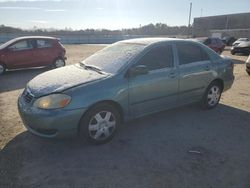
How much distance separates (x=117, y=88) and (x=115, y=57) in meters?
0.90

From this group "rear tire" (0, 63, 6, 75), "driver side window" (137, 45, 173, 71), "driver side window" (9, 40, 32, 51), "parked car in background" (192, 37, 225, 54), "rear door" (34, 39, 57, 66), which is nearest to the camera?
"driver side window" (137, 45, 173, 71)

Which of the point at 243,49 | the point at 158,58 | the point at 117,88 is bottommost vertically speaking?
the point at 243,49

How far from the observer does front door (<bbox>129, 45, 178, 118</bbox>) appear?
4.75m

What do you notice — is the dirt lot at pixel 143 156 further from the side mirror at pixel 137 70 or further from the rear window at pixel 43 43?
the rear window at pixel 43 43

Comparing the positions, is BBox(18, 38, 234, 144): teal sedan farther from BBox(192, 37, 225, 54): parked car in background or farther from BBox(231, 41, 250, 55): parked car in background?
BBox(231, 41, 250, 55): parked car in background

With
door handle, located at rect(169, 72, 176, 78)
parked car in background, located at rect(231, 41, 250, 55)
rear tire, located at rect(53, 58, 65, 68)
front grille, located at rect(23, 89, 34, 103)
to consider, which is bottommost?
parked car in background, located at rect(231, 41, 250, 55)

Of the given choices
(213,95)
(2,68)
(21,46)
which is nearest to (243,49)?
(21,46)

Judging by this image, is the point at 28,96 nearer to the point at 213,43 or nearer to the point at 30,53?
the point at 30,53

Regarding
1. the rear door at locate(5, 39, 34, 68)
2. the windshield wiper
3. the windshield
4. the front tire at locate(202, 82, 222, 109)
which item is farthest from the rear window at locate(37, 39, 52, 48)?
the front tire at locate(202, 82, 222, 109)

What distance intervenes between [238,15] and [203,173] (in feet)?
215

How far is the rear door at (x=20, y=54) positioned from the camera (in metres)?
11.3

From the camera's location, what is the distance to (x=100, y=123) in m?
4.39

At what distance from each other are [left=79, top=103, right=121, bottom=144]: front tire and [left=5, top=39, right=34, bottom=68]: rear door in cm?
832

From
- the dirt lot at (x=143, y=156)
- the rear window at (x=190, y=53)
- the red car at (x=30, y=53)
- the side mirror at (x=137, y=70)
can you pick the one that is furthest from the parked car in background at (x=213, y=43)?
the side mirror at (x=137, y=70)
